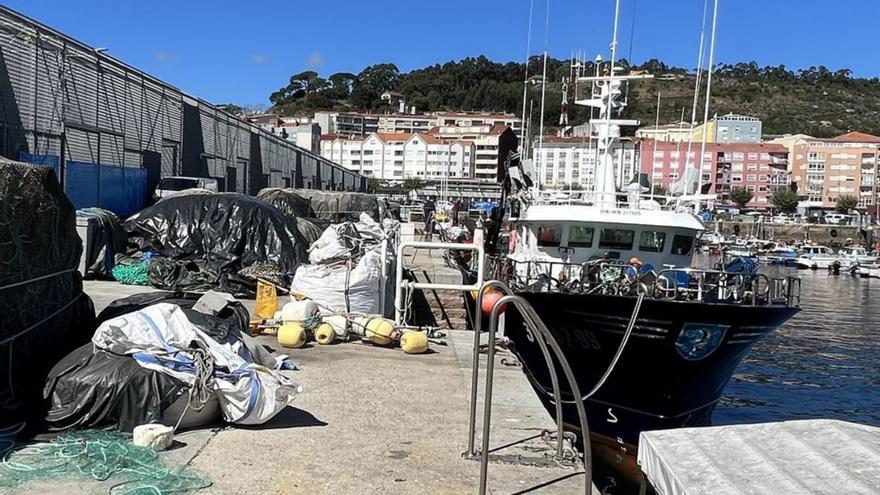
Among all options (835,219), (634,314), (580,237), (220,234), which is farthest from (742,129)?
(634,314)

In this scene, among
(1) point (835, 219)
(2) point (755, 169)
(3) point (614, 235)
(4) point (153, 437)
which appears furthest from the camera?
(2) point (755, 169)

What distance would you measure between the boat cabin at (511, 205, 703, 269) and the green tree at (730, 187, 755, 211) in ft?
414

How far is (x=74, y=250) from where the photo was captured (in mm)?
6859

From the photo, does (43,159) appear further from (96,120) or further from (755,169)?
(755,169)

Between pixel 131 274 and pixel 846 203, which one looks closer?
pixel 131 274

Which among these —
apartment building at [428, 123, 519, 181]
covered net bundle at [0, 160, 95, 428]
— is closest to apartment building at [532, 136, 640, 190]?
covered net bundle at [0, 160, 95, 428]

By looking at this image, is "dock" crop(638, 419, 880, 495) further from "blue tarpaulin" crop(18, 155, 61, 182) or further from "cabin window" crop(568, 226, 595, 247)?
"blue tarpaulin" crop(18, 155, 61, 182)

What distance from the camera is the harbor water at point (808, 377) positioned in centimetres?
1831

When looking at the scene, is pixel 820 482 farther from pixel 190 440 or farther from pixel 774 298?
pixel 774 298

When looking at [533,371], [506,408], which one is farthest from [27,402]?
[533,371]

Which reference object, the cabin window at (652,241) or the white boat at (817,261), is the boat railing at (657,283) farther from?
the white boat at (817,261)

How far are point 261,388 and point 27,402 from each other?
151 cm

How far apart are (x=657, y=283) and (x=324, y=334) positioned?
16.3ft

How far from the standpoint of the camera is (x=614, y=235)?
47.2 ft
